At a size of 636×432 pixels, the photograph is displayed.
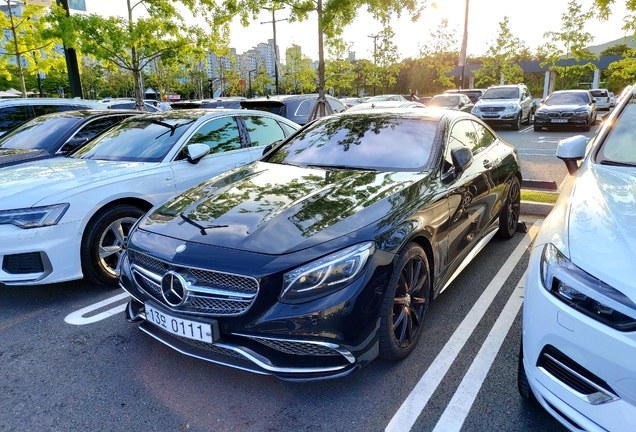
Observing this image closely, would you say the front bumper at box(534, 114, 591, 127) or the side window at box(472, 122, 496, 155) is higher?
the side window at box(472, 122, 496, 155)

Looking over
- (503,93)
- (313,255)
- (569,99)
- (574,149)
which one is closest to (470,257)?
(574,149)

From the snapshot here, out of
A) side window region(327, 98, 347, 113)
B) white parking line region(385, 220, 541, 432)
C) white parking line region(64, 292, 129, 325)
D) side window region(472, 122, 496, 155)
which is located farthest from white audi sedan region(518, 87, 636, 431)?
side window region(327, 98, 347, 113)

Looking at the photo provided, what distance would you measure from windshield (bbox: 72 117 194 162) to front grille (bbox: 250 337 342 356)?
9.42 ft

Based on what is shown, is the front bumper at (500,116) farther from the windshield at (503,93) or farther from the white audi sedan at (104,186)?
the white audi sedan at (104,186)

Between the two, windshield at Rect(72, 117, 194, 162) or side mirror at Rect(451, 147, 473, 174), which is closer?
side mirror at Rect(451, 147, 473, 174)

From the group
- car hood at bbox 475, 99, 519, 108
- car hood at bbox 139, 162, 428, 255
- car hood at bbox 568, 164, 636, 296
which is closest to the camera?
car hood at bbox 568, 164, 636, 296

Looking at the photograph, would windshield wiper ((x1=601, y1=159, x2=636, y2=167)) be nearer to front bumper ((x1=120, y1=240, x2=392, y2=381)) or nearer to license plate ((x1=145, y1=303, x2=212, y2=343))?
front bumper ((x1=120, y1=240, x2=392, y2=381))

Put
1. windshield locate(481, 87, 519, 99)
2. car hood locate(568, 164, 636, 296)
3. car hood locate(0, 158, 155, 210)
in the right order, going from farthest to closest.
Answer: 1. windshield locate(481, 87, 519, 99)
2. car hood locate(0, 158, 155, 210)
3. car hood locate(568, 164, 636, 296)

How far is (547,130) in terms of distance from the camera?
683 inches

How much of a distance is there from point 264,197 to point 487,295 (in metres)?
2.09

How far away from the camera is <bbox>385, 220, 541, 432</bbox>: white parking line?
228 centimetres

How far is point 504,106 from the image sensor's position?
55.5 ft

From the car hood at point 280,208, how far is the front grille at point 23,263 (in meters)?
1.22

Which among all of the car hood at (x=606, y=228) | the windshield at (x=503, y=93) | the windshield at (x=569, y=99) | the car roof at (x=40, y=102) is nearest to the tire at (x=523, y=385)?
the car hood at (x=606, y=228)
